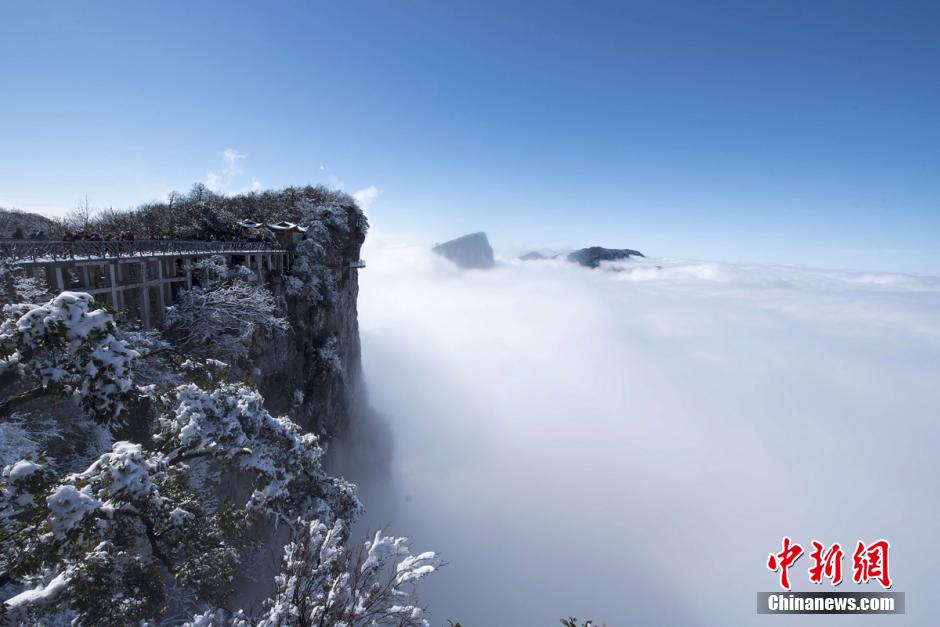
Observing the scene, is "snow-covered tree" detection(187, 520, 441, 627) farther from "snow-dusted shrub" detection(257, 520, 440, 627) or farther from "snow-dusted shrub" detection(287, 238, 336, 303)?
"snow-dusted shrub" detection(287, 238, 336, 303)

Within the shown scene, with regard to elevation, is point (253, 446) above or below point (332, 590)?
above

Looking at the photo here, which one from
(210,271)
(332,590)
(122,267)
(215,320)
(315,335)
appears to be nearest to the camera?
(332,590)

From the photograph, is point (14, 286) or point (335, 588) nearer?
point (335, 588)

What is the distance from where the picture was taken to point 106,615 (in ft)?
19.3

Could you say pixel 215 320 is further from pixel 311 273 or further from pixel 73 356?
pixel 311 273

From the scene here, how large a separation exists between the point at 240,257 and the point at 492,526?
7035 cm

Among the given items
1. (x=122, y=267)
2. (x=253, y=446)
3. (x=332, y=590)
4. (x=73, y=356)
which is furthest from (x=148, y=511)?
(x=122, y=267)

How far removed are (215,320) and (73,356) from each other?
13.1 meters

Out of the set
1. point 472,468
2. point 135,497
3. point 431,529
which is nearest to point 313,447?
point 135,497

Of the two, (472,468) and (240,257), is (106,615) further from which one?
(472,468)

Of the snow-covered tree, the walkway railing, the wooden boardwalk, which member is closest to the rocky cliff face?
the wooden boardwalk

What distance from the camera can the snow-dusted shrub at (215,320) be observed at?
54.5ft

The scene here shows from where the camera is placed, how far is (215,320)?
57.5 ft

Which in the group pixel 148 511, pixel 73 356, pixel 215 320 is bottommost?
pixel 148 511
